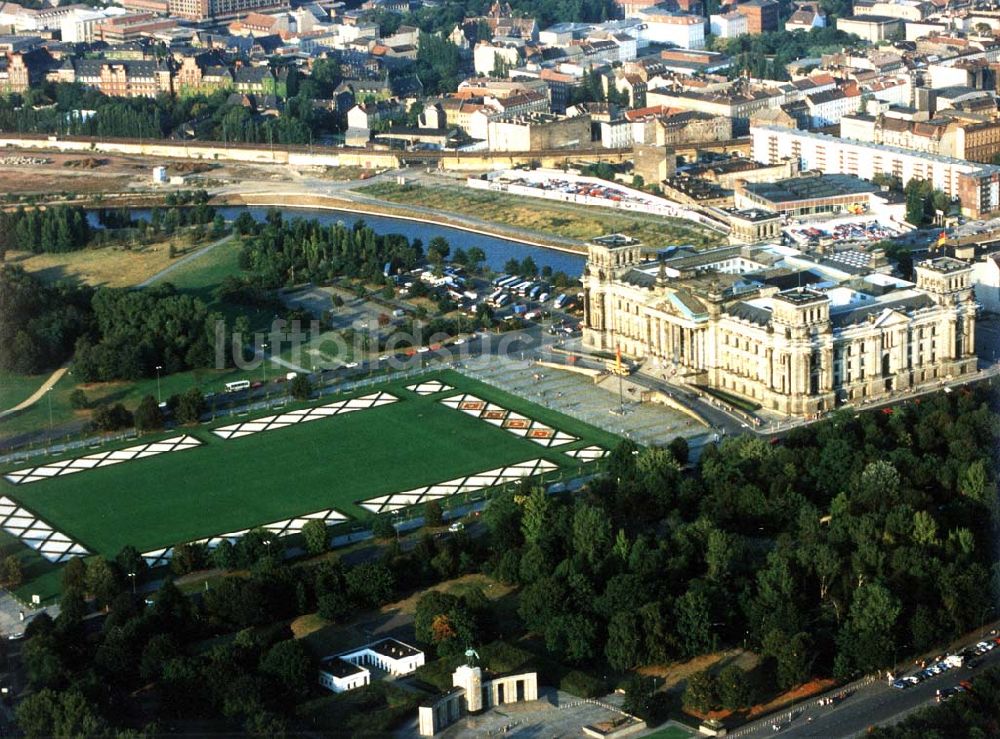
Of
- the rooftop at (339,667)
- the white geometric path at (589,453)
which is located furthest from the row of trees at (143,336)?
the rooftop at (339,667)

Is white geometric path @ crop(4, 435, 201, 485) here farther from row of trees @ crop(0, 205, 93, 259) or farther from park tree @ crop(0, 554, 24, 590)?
row of trees @ crop(0, 205, 93, 259)

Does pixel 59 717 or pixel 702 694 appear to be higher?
pixel 59 717

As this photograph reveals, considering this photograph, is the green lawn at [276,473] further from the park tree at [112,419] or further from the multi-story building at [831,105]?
the multi-story building at [831,105]

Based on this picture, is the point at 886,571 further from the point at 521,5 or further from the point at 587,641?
the point at 521,5

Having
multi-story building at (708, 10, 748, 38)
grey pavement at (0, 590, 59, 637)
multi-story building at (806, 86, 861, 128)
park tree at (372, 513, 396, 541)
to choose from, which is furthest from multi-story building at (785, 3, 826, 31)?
grey pavement at (0, 590, 59, 637)

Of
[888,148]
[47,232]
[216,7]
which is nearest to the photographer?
[47,232]

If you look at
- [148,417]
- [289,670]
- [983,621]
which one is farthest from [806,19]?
[289,670]

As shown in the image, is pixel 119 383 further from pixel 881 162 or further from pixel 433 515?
pixel 881 162
